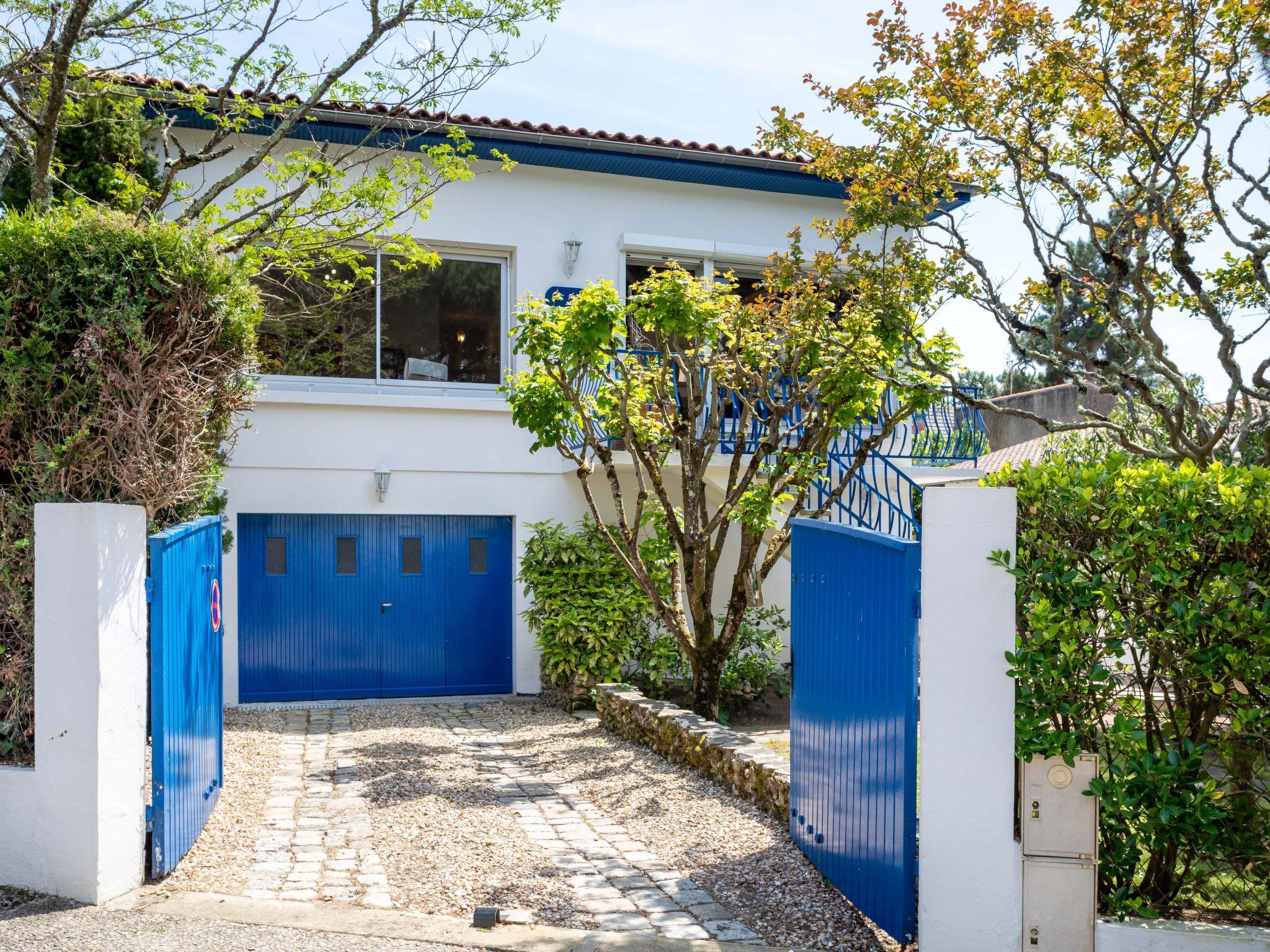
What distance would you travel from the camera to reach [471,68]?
9.16 metres

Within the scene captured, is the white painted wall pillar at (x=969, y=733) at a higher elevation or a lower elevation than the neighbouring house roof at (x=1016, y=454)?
lower

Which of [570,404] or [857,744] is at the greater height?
[570,404]

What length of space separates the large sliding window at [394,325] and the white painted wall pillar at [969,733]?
8392 mm

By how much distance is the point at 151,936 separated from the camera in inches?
167

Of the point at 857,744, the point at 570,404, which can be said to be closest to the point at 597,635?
the point at 570,404

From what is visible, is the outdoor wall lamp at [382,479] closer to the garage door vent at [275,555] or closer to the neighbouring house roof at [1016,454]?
the garage door vent at [275,555]

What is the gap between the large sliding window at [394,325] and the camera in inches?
441

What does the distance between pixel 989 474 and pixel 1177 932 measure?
187cm

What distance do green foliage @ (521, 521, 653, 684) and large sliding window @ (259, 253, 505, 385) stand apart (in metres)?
2.21

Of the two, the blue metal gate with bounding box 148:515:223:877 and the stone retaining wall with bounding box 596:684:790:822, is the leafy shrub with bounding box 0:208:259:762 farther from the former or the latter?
the stone retaining wall with bounding box 596:684:790:822

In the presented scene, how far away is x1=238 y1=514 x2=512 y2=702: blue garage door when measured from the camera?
11055mm

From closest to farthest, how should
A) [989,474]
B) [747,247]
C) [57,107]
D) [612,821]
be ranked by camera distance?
[989,474] → [612,821] → [57,107] → [747,247]

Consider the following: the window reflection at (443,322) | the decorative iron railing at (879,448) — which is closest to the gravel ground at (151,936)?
the decorative iron railing at (879,448)

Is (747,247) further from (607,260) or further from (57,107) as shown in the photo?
(57,107)
